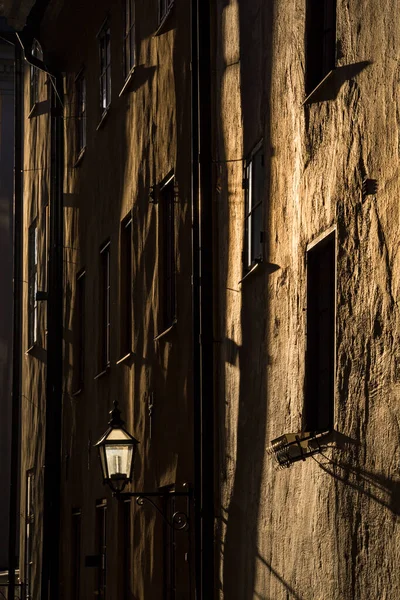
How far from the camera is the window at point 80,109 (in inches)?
773

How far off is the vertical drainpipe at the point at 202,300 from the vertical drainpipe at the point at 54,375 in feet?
25.8

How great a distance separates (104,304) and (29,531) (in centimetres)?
628

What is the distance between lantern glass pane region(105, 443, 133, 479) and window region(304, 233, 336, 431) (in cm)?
348

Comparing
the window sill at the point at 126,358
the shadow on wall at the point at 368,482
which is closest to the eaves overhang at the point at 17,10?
the window sill at the point at 126,358

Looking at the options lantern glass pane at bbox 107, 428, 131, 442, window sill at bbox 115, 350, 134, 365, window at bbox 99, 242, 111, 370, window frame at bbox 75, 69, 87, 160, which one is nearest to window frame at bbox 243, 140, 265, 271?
lantern glass pane at bbox 107, 428, 131, 442

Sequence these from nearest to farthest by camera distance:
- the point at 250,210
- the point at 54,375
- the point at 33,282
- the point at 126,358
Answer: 1. the point at 250,210
2. the point at 126,358
3. the point at 54,375
4. the point at 33,282

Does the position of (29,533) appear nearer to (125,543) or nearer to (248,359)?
(125,543)

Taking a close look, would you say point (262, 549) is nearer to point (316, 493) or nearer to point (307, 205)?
point (316, 493)

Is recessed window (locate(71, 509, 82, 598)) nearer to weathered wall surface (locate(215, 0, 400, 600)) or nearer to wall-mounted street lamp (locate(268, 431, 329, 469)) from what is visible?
weathered wall surface (locate(215, 0, 400, 600))

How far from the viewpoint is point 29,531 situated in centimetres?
2245

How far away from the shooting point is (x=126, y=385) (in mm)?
15688

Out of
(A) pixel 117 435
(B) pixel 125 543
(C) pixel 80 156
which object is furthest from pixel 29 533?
(A) pixel 117 435

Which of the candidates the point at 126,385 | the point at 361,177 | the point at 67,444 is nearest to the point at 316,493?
the point at 361,177

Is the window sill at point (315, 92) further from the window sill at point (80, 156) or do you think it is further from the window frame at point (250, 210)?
the window sill at point (80, 156)
